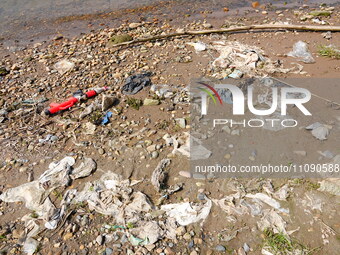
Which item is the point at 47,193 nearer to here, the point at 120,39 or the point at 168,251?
the point at 168,251

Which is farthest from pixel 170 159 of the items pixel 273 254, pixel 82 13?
pixel 82 13

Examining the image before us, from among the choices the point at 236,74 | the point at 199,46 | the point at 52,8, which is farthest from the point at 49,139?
the point at 52,8

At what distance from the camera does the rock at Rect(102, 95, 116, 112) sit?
14.1 ft

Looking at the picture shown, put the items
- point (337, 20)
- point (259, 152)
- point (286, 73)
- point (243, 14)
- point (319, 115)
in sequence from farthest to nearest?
point (243, 14), point (337, 20), point (286, 73), point (319, 115), point (259, 152)

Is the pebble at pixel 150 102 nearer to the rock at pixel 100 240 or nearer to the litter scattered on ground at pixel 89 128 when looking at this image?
the litter scattered on ground at pixel 89 128

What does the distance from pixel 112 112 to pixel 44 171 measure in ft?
4.01

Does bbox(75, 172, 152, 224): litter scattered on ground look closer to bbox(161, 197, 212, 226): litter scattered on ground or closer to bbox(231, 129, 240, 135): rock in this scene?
bbox(161, 197, 212, 226): litter scattered on ground

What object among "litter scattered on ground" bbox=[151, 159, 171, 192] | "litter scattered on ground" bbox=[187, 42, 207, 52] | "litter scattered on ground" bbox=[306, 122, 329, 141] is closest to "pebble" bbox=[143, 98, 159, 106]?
"litter scattered on ground" bbox=[151, 159, 171, 192]

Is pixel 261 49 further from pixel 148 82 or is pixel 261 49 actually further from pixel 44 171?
pixel 44 171

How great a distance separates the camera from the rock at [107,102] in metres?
4.30

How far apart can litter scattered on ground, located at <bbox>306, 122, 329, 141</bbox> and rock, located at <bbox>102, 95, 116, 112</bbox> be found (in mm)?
2639

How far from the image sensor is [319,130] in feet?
12.0

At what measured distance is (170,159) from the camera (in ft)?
11.7

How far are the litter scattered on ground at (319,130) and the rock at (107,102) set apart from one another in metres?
2.64
